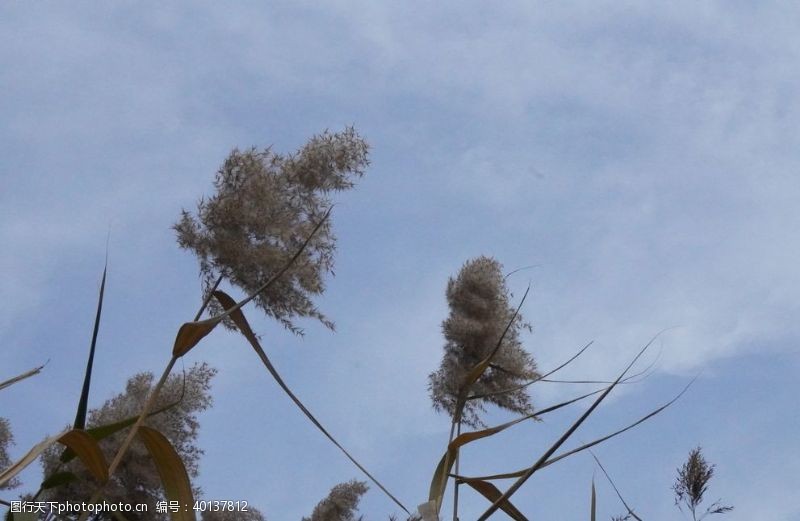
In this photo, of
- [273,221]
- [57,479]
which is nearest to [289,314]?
[273,221]

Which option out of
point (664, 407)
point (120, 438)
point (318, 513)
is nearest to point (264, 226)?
point (664, 407)

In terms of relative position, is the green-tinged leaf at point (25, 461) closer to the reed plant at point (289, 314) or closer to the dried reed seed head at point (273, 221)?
the reed plant at point (289, 314)

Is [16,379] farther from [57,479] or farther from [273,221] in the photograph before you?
[273,221]

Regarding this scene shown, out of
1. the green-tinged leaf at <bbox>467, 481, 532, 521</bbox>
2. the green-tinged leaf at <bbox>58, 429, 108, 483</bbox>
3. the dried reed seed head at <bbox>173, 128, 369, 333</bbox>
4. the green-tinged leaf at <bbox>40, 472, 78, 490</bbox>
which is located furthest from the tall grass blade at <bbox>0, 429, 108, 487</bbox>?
the dried reed seed head at <bbox>173, 128, 369, 333</bbox>

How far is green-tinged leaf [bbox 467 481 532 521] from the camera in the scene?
135 centimetres

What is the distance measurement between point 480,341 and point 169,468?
239 centimetres

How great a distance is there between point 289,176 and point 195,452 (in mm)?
2116

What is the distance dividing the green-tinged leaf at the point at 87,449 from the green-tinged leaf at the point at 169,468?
72 millimetres

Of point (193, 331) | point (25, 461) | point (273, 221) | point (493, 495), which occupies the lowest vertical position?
point (25, 461)

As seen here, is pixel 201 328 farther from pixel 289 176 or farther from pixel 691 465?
pixel 691 465

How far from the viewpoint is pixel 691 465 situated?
3020 mm

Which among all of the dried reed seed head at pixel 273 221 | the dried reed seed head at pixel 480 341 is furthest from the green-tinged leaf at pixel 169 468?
the dried reed seed head at pixel 480 341

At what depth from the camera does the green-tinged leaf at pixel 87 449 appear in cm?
114

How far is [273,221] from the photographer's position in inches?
105
